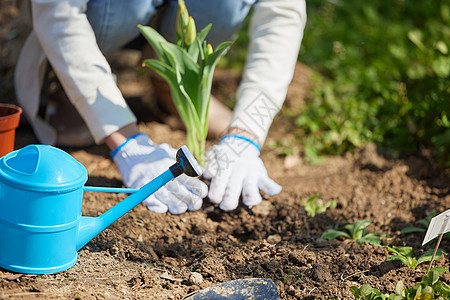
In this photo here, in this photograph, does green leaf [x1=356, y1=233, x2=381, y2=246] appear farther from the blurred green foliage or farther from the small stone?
the blurred green foliage

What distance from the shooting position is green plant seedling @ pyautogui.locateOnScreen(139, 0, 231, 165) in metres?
1.47

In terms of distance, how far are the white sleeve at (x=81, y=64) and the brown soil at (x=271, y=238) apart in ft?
0.79

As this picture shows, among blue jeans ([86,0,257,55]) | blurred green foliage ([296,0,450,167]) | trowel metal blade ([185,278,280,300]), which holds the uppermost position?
blue jeans ([86,0,257,55])

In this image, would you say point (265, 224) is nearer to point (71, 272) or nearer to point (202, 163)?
point (202, 163)

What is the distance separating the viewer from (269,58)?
1764mm

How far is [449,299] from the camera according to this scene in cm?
108

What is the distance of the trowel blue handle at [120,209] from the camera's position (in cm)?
115

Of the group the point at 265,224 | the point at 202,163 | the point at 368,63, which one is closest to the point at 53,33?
→ the point at 202,163

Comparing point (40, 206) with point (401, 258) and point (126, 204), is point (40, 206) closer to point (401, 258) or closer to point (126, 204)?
point (126, 204)

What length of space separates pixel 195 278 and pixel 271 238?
335 millimetres

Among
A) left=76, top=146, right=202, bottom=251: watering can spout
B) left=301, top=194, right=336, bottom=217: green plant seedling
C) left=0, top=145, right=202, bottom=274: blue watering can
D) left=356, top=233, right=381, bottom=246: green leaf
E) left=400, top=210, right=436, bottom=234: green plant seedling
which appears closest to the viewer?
left=0, top=145, right=202, bottom=274: blue watering can

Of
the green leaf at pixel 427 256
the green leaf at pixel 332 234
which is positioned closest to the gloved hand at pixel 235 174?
the green leaf at pixel 332 234

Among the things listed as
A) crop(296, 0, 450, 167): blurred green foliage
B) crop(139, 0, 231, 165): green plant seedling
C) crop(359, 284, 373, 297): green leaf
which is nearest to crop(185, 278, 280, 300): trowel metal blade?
crop(359, 284, 373, 297): green leaf

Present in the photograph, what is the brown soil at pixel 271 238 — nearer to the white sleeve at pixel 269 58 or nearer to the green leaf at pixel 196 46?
the white sleeve at pixel 269 58
